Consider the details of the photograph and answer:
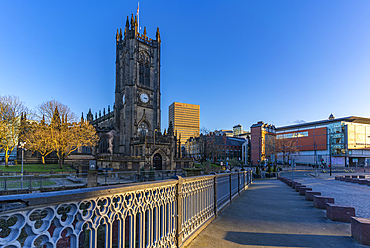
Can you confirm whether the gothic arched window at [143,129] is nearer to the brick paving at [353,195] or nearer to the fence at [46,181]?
the fence at [46,181]

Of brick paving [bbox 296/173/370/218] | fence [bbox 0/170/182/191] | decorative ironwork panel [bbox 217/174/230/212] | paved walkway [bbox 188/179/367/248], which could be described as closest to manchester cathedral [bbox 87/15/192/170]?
fence [bbox 0/170/182/191]

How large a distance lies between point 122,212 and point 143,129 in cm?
4841

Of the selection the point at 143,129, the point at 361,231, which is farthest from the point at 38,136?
the point at 361,231

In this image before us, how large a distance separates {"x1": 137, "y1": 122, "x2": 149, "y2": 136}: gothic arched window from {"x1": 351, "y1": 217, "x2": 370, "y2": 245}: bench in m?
47.3

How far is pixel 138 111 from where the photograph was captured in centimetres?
5019

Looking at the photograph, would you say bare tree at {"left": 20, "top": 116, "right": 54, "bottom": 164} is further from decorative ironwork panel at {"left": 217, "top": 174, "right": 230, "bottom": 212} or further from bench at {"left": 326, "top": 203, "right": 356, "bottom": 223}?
bench at {"left": 326, "top": 203, "right": 356, "bottom": 223}

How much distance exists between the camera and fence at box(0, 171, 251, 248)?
1799 mm

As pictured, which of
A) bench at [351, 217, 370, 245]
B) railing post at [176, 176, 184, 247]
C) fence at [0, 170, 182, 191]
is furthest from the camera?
fence at [0, 170, 182, 191]

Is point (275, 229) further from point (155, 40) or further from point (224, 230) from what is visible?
point (155, 40)

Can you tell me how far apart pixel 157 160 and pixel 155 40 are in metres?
33.2

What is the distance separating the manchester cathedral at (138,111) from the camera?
145 ft

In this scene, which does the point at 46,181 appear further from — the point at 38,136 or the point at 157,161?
the point at 157,161

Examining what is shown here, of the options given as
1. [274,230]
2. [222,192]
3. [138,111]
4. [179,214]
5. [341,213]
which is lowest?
[274,230]

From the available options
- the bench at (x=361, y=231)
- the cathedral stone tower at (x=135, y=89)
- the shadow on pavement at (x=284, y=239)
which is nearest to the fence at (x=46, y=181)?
the shadow on pavement at (x=284, y=239)
